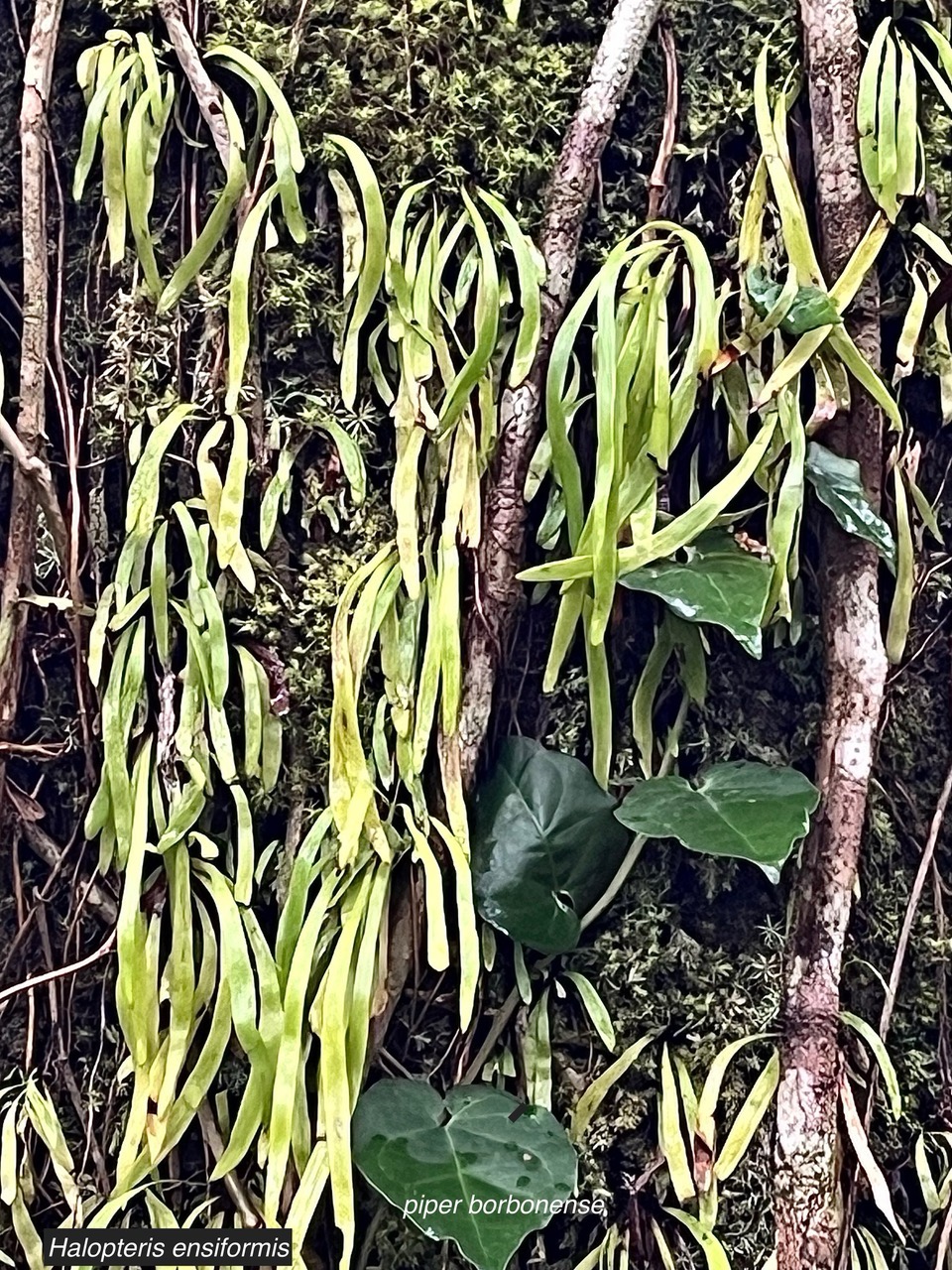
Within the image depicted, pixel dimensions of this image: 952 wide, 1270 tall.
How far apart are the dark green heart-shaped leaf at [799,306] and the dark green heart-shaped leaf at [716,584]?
8.3 inches

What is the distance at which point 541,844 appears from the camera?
0.96 meters

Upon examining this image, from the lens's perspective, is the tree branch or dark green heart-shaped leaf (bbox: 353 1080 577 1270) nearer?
dark green heart-shaped leaf (bbox: 353 1080 577 1270)

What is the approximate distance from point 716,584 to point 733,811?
0.66 feet

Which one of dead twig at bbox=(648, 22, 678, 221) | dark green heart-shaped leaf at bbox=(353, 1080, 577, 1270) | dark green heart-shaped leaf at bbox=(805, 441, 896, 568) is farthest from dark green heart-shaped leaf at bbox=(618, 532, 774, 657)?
dark green heart-shaped leaf at bbox=(353, 1080, 577, 1270)

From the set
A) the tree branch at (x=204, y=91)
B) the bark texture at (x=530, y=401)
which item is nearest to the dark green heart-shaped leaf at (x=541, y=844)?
the bark texture at (x=530, y=401)

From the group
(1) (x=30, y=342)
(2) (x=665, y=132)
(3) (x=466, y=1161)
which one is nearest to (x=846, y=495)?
(2) (x=665, y=132)

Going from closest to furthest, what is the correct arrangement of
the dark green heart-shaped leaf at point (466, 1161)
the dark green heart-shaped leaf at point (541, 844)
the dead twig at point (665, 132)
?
the dark green heart-shaped leaf at point (466, 1161), the dark green heart-shaped leaf at point (541, 844), the dead twig at point (665, 132)

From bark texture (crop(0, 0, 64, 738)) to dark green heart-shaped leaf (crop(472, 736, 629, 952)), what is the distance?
0.47 m

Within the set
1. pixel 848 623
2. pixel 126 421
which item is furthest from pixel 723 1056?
pixel 126 421

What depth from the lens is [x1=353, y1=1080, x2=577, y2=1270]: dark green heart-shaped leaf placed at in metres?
0.84

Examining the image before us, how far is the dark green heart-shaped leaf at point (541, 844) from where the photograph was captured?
95cm

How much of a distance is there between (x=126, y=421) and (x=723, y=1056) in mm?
817

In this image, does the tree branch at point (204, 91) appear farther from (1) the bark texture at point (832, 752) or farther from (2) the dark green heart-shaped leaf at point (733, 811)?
(2) the dark green heart-shaped leaf at point (733, 811)

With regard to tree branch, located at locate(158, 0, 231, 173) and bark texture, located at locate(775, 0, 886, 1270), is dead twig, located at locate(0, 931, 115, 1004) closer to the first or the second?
bark texture, located at locate(775, 0, 886, 1270)
